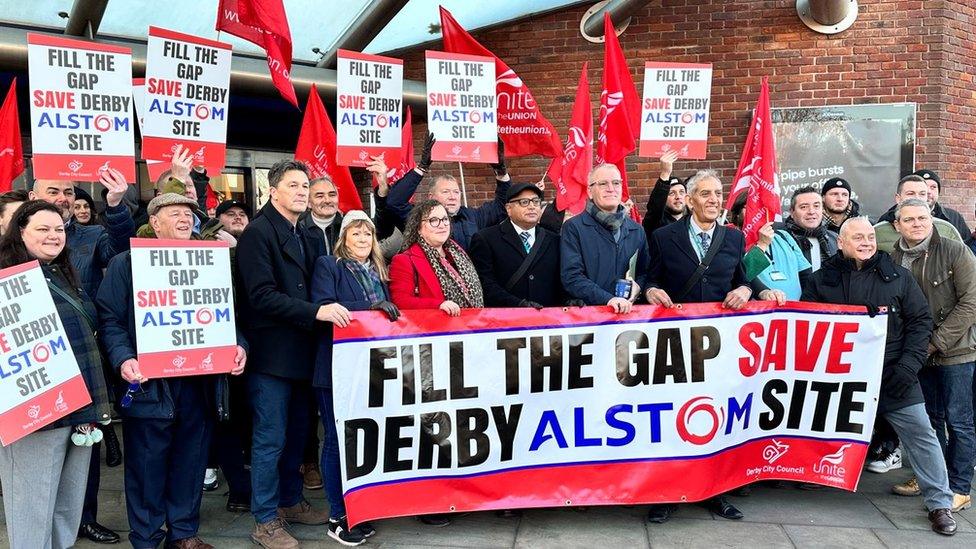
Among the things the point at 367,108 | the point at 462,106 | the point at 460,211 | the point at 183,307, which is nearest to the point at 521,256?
the point at 460,211

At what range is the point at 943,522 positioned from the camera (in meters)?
4.28

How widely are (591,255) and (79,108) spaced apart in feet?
10.1

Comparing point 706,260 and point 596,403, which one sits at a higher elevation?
point 706,260

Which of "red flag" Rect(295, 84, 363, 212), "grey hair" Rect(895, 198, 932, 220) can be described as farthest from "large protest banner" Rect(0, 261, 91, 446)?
"grey hair" Rect(895, 198, 932, 220)

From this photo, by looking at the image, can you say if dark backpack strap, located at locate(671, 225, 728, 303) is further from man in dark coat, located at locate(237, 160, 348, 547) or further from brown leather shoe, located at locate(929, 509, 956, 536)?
man in dark coat, located at locate(237, 160, 348, 547)

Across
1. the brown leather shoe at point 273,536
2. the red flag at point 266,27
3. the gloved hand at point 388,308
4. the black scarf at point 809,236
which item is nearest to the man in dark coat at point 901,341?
the black scarf at point 809,236

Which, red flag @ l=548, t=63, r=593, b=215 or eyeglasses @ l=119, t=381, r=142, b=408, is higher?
red flag @ l=548, t=63, r=593, b=215

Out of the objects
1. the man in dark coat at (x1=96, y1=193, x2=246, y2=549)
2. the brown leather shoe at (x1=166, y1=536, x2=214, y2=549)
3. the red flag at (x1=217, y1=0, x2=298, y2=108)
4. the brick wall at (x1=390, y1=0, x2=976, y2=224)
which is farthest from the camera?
the brick wall at (x1=390, y1=0, x2=976, y2=224)

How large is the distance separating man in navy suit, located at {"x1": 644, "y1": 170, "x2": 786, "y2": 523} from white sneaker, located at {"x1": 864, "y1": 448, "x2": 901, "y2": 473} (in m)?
1.55

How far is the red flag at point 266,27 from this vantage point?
5320mm

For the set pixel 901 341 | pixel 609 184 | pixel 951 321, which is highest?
pixel 609 184

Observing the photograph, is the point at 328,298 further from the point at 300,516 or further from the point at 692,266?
the point at 692,266

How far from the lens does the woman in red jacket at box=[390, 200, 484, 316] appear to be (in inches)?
169

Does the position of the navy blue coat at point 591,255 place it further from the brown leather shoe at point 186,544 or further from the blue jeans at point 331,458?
the brown leather shoe at point 186,544
